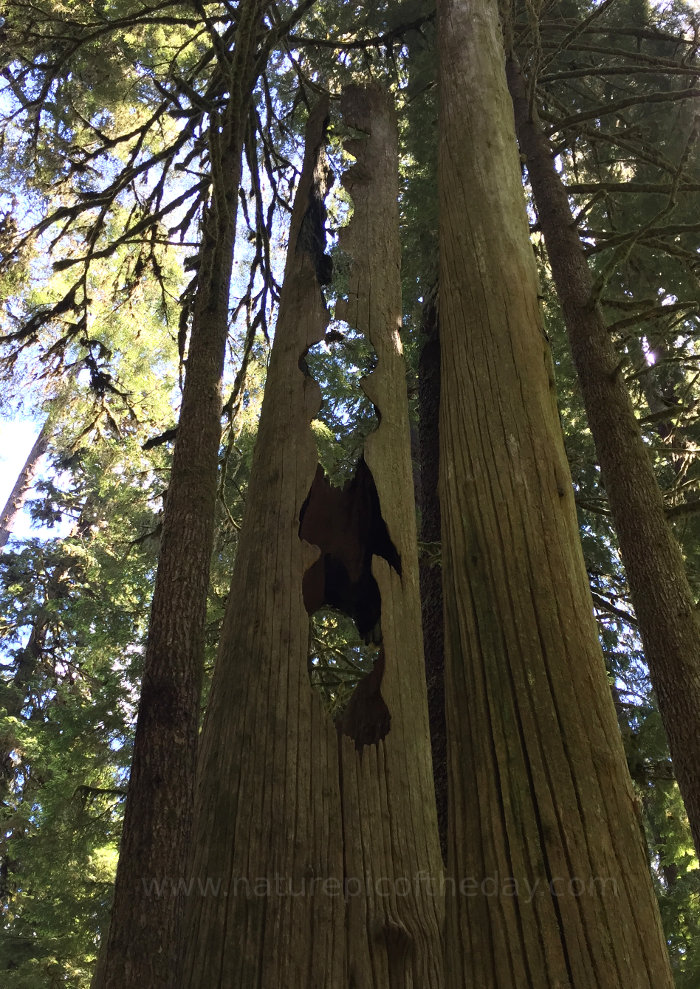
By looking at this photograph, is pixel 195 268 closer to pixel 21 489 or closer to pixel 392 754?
pixel 392 754

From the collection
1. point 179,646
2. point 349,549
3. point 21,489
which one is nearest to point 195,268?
point 179,646

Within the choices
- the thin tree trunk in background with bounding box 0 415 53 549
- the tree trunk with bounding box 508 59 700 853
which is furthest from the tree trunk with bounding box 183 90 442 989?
the thin tree trunk in background with bounding box 0 415 53 549

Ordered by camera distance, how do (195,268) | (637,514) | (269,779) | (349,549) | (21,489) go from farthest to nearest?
1. (21,489)
2. (195,268)
3. (637,514)
4. (349,549)
5. (269,779)

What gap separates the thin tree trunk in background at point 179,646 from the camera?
2990 millimetres

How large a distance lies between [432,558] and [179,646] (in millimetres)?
1701

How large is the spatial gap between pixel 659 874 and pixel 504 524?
40.2 ft

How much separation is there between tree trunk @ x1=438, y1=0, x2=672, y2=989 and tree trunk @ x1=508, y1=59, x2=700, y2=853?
116 inches

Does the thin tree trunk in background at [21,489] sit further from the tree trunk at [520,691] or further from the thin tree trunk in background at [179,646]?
the tree trunk at [520,691]

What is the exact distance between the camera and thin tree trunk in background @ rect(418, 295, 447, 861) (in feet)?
6.88

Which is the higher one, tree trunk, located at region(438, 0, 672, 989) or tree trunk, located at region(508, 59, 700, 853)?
tree trunk, located at region(508, 59, 700, 853)

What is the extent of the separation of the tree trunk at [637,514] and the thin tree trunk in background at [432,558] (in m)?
1.70

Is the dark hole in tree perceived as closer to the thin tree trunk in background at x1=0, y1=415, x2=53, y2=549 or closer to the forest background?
the forest background

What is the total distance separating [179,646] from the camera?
3762mm

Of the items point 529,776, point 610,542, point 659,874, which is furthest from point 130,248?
point 659,874
